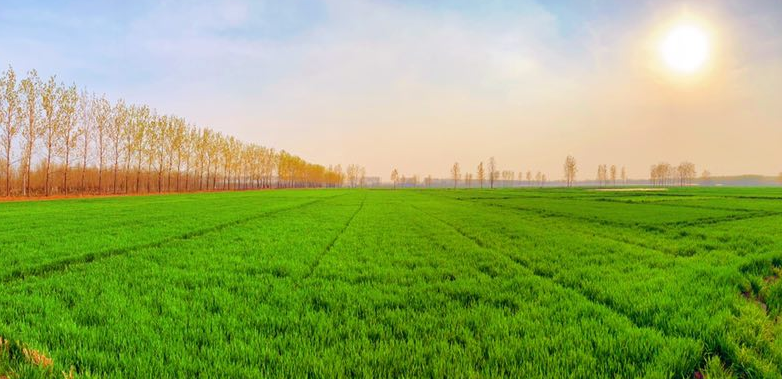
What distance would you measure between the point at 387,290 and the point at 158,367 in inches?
155

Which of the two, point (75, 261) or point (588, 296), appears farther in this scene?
point (75, 261)

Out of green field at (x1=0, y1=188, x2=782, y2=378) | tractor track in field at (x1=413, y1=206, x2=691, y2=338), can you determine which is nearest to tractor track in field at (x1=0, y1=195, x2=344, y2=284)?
green field at (x1=0, y1=188, x2=782, y2=378)

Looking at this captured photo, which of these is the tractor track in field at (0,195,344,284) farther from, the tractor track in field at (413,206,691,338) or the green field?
the tractor track in field at (413,206,691,338)

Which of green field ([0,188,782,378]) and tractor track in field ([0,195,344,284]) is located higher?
green field ([0,188,782,378])

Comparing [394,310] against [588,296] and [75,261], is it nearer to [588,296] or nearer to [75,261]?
[588,296]

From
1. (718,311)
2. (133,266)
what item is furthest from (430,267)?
(133,266)

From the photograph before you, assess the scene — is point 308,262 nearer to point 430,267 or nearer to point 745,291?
point 430,267

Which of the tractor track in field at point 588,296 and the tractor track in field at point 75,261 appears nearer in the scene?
the tractor track in field at point 588,296

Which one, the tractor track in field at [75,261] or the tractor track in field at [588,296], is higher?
the tractor track in field at [588,296]

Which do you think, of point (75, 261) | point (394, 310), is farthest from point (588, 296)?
point (75, 261)

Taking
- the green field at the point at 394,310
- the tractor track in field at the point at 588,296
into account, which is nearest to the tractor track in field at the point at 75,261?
the green field at the point at 394,310

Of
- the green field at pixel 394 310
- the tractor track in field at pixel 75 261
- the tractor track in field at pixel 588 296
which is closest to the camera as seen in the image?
the green field at pixel 394 310

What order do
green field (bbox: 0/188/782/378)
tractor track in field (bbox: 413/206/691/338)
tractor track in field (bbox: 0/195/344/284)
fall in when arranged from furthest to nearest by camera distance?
1. tractor track in field (bbox: 0/195/344/284)
2. tractor track in field (bbox: 413/206/691/338)
3. green field (bbox: 0/188/782/378)

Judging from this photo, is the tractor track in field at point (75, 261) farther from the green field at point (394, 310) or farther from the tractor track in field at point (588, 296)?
the tractor track in field at point (588, 296)
